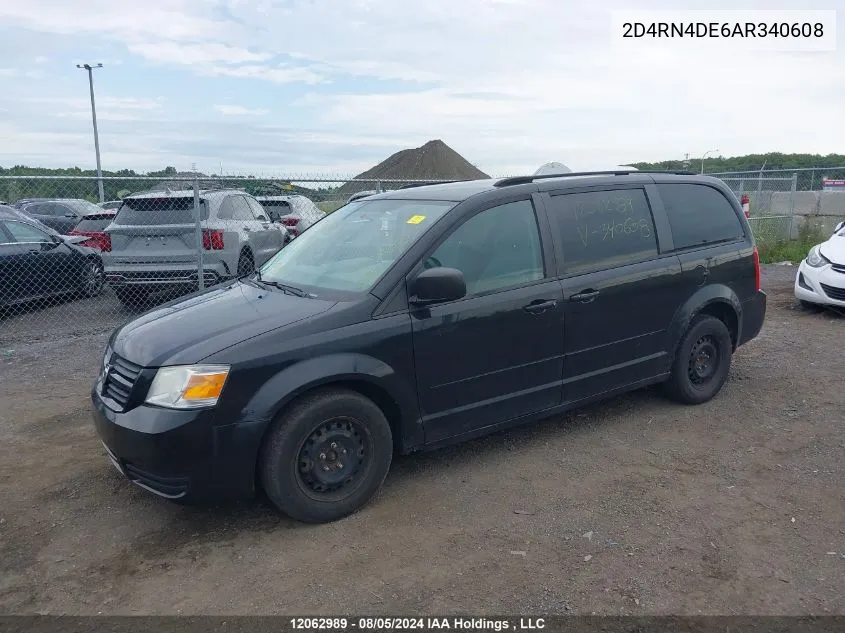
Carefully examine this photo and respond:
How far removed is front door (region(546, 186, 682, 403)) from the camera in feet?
15.0

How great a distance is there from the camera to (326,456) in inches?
146

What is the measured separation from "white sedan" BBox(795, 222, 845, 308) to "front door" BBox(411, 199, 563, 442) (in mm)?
5828

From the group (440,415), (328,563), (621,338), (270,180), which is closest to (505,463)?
(440,415)

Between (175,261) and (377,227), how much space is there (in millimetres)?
5238

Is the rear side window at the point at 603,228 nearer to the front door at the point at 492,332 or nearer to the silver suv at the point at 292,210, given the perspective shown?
the front door at the point at 492,332

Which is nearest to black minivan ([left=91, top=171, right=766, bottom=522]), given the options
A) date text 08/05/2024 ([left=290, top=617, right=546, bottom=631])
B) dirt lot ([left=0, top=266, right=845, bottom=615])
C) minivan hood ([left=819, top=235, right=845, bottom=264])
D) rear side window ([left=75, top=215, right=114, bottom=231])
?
dirt lot ([left=0, top=266, right=845, bottom=615])

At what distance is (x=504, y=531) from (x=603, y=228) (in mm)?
2258

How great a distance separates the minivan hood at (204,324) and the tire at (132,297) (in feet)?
18.6

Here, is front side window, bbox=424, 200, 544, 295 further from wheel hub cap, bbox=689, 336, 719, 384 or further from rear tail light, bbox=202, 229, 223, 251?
rear tail light, bbox=202, 229, 223, 251

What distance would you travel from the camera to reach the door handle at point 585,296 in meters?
4.52

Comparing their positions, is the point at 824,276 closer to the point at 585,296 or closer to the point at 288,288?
the point at 585,296

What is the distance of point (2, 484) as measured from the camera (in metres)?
4.30

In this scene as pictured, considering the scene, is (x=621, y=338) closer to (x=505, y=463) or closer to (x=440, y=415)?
(x=505, y=463)

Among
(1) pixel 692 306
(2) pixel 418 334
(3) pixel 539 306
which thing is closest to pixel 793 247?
(1) pixel 692 306
